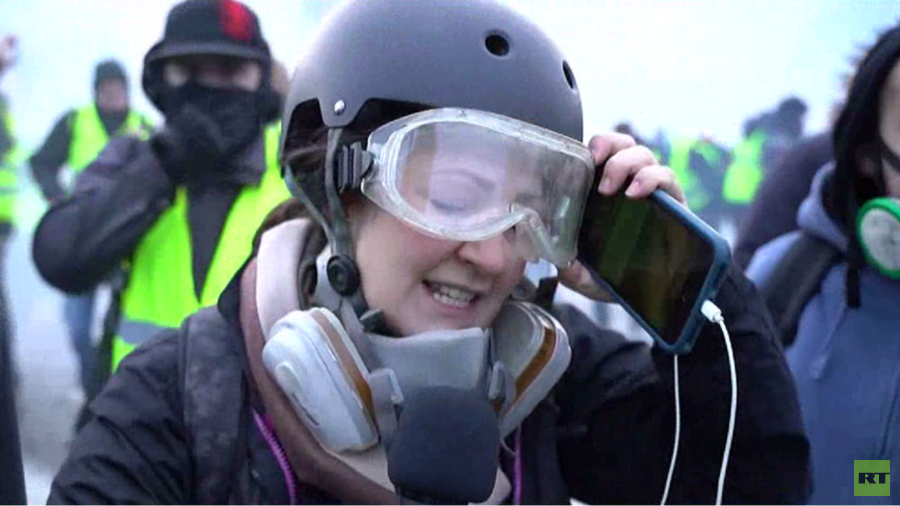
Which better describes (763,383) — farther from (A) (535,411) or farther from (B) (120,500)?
(B) (120,500)

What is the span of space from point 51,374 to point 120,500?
3.93 metres

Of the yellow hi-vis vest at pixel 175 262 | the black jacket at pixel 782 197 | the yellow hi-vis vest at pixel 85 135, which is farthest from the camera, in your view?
the yellow hi-vis vest at pixel 85 135

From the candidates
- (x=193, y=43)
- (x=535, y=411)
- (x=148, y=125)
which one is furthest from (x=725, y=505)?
(x=148, y=125)

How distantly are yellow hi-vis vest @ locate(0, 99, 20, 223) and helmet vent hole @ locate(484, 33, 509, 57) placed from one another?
4038 mm

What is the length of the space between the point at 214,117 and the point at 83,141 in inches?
83.4

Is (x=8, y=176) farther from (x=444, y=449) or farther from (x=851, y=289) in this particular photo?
(x=444, y=449)

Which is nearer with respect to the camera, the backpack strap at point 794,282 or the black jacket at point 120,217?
the backpack strap at point 794,282

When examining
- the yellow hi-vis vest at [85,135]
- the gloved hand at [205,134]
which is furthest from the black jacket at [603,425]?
the yellow hi-vis vest at [85,135]

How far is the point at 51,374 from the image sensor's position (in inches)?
207

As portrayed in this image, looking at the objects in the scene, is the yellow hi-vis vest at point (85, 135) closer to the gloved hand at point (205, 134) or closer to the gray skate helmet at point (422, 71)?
the gloved hand at point (205, 134)

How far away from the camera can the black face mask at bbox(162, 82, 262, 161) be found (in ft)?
8.98

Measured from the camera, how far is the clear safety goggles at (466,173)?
168 cm

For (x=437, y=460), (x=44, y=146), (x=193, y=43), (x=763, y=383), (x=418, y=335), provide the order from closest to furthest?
1. (x=437, y=460)
2. (x=418, y=335)
3. (x=763, y=383)
4. (x=193, y=43)
5. (x=44, y=146)

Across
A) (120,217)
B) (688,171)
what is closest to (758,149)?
(688,171)
